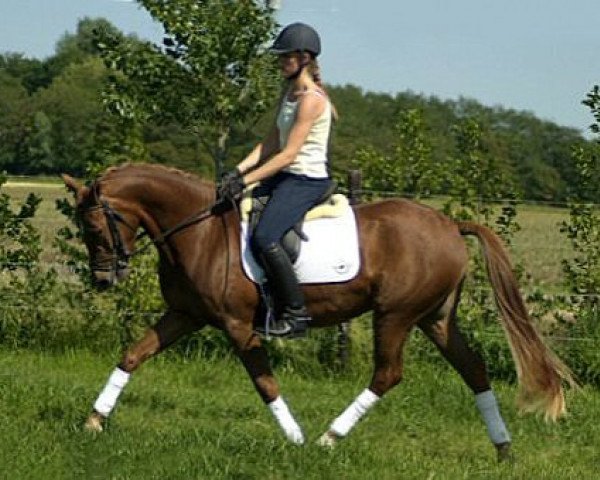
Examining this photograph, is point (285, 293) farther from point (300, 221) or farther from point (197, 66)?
point (197, 66)

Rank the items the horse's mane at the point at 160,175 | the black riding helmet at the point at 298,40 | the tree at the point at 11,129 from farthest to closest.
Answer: the tree at the point at 11,129, the horse's mane at the point at 160,175, the black riding helmet at the point at 298,40

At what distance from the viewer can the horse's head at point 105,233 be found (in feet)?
22.4

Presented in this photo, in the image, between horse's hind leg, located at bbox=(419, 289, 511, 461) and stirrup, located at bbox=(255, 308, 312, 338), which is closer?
stirrup, located at bbox=(255, 308, 312, 338)

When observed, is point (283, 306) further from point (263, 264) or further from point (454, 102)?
point (454, 102)

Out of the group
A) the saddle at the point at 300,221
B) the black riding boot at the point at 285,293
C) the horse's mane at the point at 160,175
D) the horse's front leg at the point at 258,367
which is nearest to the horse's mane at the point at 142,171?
the horse's mane at the point at 160,175

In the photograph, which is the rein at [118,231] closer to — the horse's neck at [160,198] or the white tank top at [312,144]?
the horse's neck at [160,198]

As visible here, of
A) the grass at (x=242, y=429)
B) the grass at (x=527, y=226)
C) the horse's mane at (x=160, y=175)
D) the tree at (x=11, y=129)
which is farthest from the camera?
the tree at (x=11, y=129)

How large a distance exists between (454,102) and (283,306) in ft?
111

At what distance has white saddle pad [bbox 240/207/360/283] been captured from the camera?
22.1 feet

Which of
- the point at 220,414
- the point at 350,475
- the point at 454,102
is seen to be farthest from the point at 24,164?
the point at 454,102

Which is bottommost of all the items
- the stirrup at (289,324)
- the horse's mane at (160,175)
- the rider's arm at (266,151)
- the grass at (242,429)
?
the grass at (242,429)

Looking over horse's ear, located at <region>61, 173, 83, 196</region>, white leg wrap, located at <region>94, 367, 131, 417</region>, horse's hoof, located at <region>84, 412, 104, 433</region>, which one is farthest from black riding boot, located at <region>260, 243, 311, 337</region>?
horse's ear, located at <region>61, 173, 83, 196</region>

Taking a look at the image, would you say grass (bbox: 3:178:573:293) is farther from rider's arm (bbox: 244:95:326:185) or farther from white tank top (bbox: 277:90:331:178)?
rider's arm (bbox: 244:95:326:185)

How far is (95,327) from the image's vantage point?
10930 millimetres
